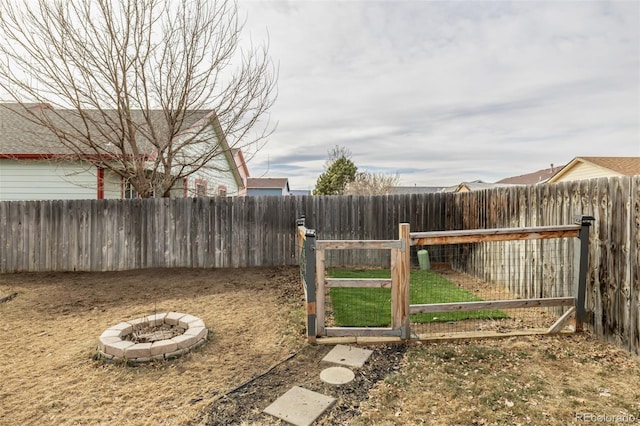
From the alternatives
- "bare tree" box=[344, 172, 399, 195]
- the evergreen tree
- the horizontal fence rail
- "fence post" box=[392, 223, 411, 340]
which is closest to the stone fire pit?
"fence post" box=[392, 223, 411, 340]

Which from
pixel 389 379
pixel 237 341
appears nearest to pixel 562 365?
pixel 389 379

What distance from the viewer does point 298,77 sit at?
9.17 meters

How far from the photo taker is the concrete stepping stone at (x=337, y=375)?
302 cm

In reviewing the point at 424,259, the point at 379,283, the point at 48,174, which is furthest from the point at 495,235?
the point at 48,174

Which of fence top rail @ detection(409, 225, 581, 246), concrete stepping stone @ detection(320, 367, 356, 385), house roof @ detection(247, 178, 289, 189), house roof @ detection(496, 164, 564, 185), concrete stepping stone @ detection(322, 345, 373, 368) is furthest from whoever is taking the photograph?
house roof @ detection(247, 178, 289, 189)

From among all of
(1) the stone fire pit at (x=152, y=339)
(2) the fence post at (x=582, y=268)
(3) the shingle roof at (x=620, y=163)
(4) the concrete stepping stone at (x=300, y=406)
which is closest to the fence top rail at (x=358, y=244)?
(4) the concrete stepping stone at (x=300, y=406)

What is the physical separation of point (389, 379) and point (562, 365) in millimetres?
1843

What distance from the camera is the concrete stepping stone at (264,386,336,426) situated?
2.47m

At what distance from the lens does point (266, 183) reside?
3962 centimetres

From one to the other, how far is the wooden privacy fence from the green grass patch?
611 millimetres

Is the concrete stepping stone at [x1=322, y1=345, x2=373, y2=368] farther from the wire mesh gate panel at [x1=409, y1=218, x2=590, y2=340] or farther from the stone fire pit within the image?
the stone fire pit

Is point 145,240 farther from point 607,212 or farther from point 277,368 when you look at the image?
point 607,212

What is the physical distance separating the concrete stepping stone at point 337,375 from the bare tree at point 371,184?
26688mm

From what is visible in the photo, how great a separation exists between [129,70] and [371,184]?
24.6 meters
